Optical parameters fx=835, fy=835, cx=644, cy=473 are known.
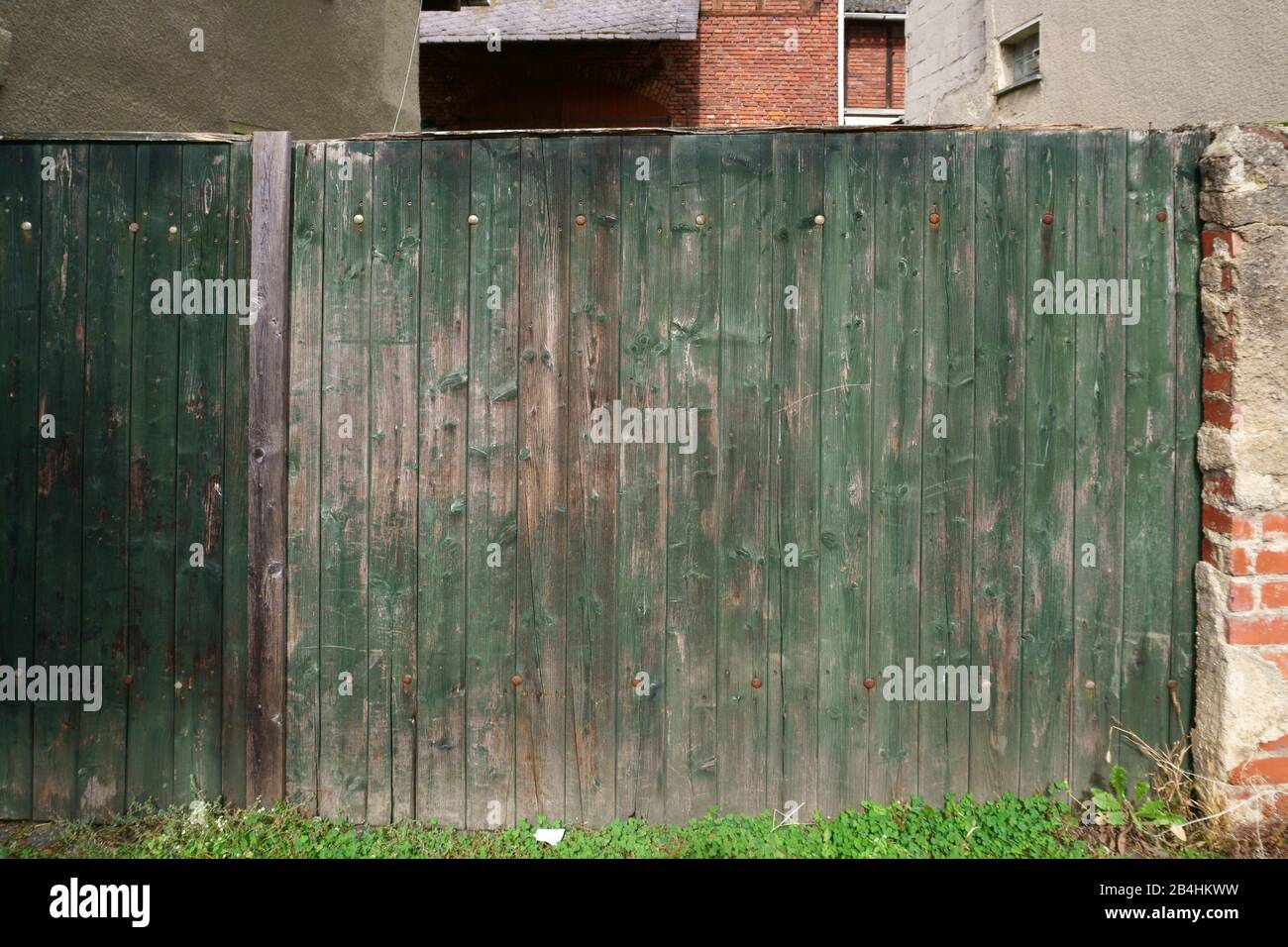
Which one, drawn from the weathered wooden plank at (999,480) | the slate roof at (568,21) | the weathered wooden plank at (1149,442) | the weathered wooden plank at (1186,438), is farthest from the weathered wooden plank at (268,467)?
the slate roof at (568,21)

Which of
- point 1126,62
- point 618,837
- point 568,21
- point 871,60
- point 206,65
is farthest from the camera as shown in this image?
point 871,60

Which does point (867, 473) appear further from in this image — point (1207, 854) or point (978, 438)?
point (1207, 854)

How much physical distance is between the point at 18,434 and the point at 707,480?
8.48 feet

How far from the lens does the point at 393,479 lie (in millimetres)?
3107

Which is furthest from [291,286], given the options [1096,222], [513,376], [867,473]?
[1096,222]

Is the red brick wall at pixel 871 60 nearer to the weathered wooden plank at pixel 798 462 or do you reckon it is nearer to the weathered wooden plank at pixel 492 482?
the weathered wooden plank at pixel 798 462

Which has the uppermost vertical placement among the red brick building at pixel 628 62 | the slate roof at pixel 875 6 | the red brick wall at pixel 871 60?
the slate roof at pixel 875 6

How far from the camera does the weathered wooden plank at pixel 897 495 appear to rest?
3080 mm

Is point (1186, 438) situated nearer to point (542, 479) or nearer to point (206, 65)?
point (542, 479)

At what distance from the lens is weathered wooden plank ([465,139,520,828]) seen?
10.1 feet

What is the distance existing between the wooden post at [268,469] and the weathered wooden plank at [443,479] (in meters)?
→ 0.51

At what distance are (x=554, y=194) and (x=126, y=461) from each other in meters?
1.89

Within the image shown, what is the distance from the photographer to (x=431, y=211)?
122 inches

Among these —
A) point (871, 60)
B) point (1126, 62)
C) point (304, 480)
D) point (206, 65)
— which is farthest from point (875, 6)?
point (304, 480)
